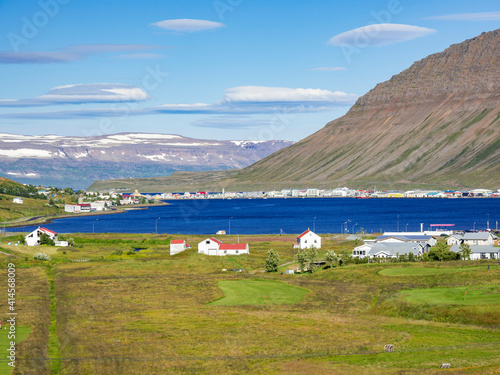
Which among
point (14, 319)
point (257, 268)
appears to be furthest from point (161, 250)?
point (14, 319)

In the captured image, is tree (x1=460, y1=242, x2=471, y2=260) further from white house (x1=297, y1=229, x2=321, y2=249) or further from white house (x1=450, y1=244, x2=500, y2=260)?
white house (x1=297, y1=229, x2=321, y2=249)

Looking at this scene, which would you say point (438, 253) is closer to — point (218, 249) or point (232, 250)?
point (232, 250)

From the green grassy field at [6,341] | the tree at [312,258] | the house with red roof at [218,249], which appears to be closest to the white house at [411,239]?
the tree at [312,258]

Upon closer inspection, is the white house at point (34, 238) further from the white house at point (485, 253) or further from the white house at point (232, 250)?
the white house at point (485, 253)

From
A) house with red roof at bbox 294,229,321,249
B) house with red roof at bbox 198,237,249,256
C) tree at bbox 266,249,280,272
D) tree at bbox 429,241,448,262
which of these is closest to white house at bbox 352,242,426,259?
tree at bbox 429,241,448,262

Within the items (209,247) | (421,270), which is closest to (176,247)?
(209,247)

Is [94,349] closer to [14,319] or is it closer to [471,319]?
[14,319]
